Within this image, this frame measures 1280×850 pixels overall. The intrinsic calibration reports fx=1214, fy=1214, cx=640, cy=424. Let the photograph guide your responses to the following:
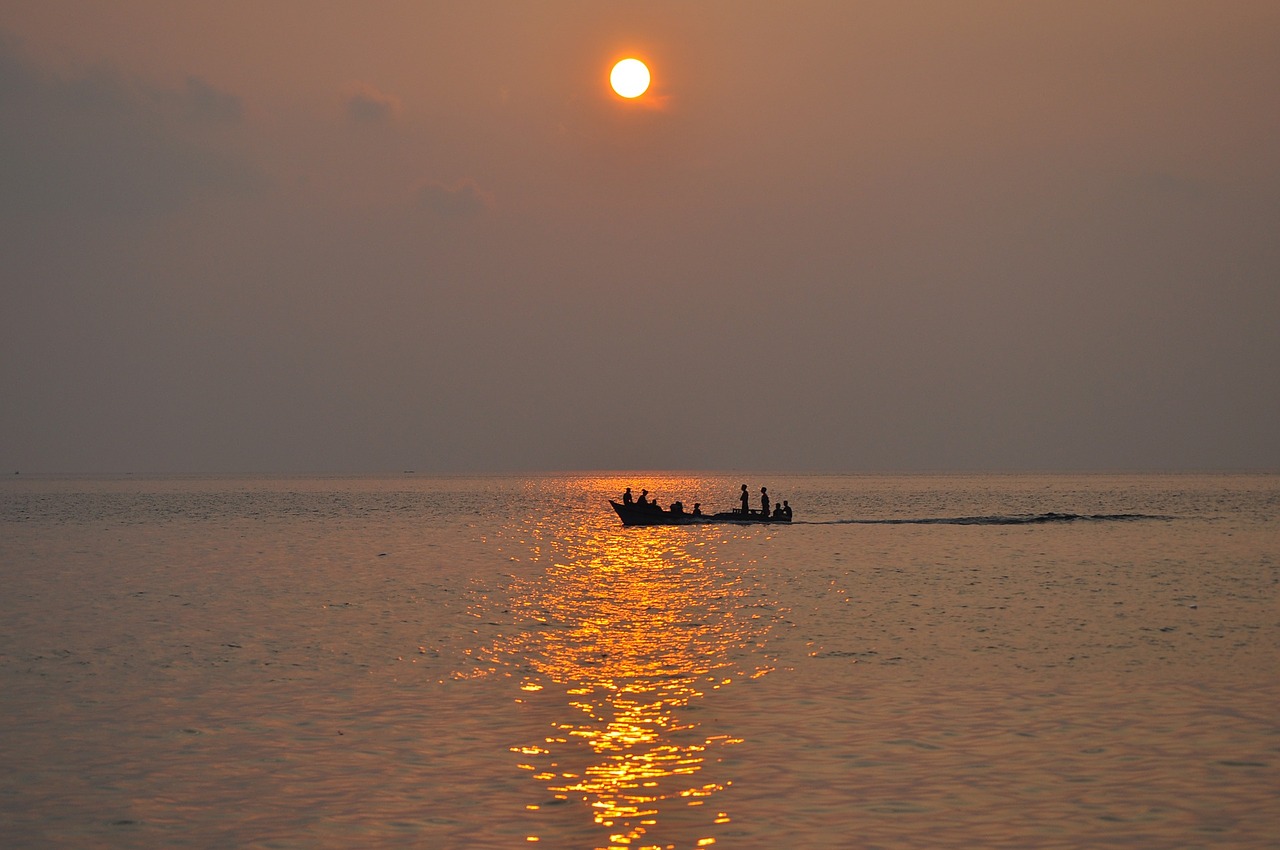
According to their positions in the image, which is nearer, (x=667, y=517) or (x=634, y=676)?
(x=634, y=676)

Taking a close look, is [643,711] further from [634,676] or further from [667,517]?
[667,517]

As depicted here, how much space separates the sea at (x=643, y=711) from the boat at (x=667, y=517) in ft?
107

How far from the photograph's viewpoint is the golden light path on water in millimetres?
13992

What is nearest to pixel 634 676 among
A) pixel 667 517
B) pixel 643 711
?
pixel 643 711

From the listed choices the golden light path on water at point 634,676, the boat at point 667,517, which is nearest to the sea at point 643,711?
the golden light path on water at point 634,676

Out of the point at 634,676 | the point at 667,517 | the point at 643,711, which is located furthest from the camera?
the point at 667,517

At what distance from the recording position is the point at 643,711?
1925 centimetres

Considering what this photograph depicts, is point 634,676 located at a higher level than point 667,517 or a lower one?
lower

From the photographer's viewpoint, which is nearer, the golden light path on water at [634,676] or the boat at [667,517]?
the golden light path on water at [634,676]

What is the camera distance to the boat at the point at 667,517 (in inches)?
3135

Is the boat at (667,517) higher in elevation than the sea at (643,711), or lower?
higher

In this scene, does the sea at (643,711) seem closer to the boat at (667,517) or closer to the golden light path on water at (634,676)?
the golden light path on water at (634,676)

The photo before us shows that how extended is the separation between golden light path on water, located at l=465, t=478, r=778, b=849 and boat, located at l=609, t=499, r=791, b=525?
29.1 meters

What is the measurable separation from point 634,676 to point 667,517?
59.0 metres
